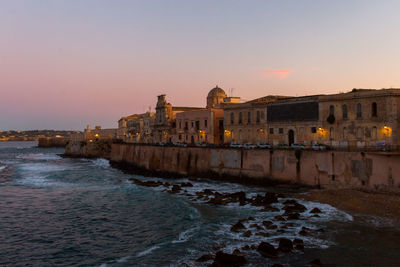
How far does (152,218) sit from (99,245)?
5.76 m

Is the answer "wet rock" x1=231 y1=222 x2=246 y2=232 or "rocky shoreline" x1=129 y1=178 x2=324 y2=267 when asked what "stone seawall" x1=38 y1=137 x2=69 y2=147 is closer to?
"rocky shoreline" x1=129 y1=178 x2=324 y2=267

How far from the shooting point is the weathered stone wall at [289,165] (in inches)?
1092

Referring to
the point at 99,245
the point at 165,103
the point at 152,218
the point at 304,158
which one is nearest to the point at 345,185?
the point at 304,158

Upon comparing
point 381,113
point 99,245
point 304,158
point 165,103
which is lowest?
point 99,245

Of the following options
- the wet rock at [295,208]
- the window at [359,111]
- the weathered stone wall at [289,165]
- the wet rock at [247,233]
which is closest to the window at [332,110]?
the window at [359,111]

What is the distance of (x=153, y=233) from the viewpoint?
21.1 metres

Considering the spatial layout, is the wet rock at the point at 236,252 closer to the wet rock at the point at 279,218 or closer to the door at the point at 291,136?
the wet rock at the point at 279,218

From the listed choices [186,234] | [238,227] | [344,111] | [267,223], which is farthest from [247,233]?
[344,111]

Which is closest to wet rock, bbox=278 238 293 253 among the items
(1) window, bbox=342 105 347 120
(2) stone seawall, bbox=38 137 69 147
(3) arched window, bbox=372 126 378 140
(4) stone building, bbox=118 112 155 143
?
(3) arched window, bbox=372 126 378 140

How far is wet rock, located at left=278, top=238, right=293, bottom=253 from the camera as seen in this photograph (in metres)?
16.9

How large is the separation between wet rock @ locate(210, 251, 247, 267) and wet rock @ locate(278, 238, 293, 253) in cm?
232

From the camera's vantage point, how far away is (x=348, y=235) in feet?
62.9

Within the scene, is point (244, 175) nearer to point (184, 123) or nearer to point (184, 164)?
point (184, 164)

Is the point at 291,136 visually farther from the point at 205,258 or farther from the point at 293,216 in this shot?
the point at 205,258
